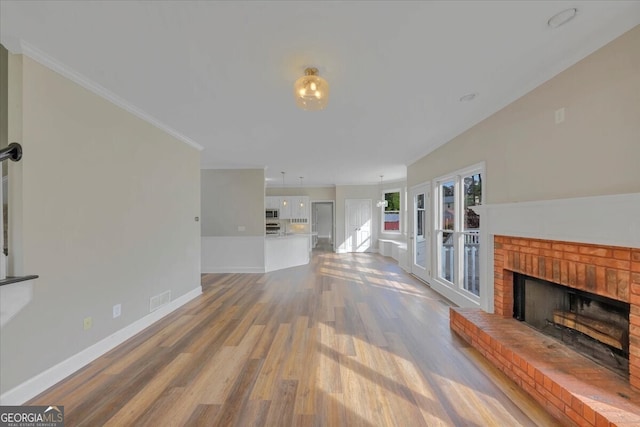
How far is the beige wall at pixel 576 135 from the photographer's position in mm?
1726

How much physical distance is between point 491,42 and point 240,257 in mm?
5920

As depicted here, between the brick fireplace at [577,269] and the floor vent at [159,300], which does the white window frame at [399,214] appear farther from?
the floor vent at [159,300]

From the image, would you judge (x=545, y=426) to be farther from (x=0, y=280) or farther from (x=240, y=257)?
(x=240, y=257)

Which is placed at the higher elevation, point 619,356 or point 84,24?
point 84,24

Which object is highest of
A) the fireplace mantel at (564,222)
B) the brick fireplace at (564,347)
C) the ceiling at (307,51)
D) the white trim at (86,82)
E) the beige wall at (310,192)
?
the ceiling at (307,51)

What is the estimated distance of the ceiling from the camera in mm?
1584

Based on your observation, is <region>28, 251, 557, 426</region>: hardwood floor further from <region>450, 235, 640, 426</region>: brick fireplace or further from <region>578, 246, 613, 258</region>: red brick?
<region>578, 246, 613, 258</region>: red brick

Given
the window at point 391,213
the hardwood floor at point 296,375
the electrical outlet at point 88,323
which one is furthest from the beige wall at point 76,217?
the window at point 391,213

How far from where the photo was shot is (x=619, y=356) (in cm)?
188

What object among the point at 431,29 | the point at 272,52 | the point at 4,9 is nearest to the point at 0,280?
the point at 4,9

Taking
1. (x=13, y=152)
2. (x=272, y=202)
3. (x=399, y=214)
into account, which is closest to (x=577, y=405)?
(x=13, y=152)

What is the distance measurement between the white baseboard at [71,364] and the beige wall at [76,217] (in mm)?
50

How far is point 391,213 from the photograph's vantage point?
9492 mm

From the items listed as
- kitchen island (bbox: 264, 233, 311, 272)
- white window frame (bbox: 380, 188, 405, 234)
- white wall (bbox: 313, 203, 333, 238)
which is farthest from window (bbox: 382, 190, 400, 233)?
white wall (bbox: 313, 203, 333, 238)
